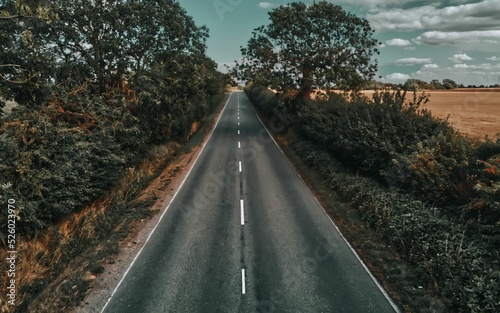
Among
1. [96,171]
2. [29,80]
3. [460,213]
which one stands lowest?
[460,213]

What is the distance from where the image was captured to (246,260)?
1177 centimetres

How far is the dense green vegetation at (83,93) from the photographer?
1240 cm

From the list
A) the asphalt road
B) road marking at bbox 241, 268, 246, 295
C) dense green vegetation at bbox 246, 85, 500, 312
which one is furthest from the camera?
road marking at bbox 241, 268, 246, 295

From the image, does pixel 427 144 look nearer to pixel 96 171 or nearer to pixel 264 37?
pixel 96 171

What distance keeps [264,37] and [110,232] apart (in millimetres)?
30118

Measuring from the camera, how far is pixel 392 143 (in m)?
18.0

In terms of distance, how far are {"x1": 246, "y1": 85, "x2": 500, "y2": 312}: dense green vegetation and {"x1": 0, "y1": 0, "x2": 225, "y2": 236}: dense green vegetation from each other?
1348 centimetres

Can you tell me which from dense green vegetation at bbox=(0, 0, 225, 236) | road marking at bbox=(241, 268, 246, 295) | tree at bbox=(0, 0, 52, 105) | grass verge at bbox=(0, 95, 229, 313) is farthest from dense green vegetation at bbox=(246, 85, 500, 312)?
tree at bbox=(0, 0, 52, 105)

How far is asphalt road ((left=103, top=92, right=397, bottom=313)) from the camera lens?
9.49 m

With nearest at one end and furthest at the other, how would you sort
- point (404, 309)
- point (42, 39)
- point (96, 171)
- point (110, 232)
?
point (404, 309) < point (110, 232) < point (96, 171) < point (42, 39)

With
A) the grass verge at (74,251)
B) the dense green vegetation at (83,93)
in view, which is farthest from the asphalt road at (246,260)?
the dense green vegetation at (83,93)

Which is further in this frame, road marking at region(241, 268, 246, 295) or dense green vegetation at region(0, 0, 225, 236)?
dense green vegetation at region(0, 0, 225, 236)

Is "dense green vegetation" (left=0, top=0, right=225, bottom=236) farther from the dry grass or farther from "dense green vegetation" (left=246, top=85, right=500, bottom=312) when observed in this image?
"dense green vegetation" (left=246, top=85, right=500, bottom=312)

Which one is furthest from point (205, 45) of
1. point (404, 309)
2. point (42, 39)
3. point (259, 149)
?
point (404, 309)
